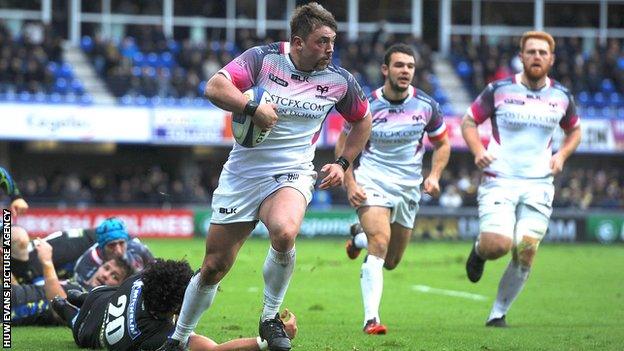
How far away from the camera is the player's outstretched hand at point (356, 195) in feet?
38.0

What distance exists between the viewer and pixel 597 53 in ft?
141

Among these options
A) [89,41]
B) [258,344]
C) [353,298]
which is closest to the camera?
[258,344]

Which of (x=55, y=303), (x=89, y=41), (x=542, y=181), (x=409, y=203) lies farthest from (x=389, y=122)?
(x=89, y=41)

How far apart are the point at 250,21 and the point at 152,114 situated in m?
8.73

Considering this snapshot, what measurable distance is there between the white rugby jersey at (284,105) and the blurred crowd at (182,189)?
2397 centimetres

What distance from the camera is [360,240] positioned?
12969 millimetres

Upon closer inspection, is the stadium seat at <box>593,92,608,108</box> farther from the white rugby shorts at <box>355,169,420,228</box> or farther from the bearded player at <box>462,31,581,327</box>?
the white rugby shorts at <box>355,169,420,228</box>

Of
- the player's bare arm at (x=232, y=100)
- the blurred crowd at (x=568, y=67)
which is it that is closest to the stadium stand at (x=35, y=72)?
the blurred crowd at (x=568, y=67)

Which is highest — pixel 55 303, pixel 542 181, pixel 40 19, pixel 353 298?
pixel 40 19

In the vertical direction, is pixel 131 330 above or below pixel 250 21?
below

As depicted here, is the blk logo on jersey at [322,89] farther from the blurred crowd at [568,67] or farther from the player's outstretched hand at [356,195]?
the blurred crowd at [568,67]

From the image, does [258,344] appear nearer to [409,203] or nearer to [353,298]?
[409,203]

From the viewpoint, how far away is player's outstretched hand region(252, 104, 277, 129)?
812 cm

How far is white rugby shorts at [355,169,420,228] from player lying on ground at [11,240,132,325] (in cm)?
258
